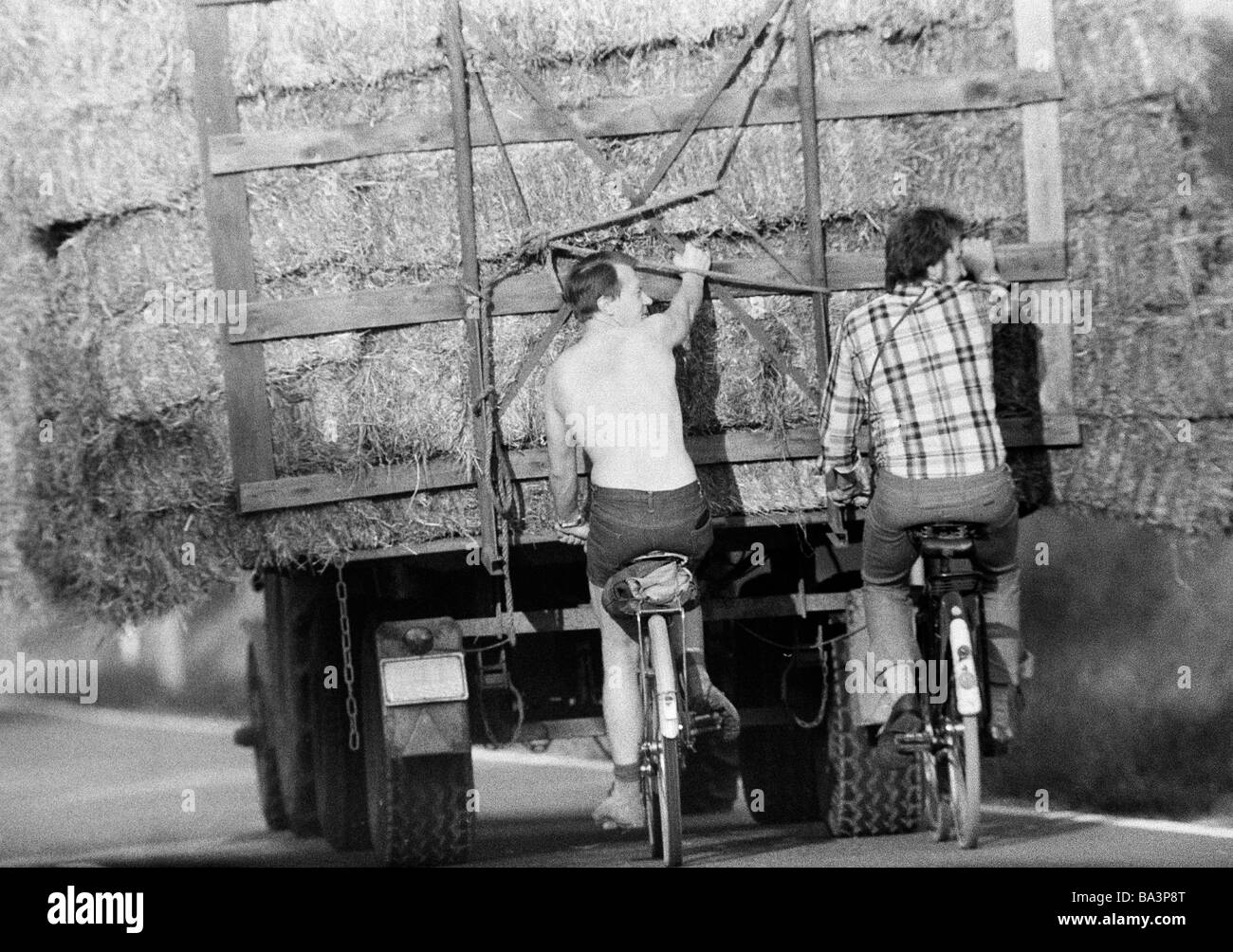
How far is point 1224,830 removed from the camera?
9.80 meters

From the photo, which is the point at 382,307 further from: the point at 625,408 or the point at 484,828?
the point at 484,828

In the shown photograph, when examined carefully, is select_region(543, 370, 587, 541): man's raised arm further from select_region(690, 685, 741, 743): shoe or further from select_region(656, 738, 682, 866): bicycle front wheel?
select_region(656, 738, 682, 866): bicycle front wheel

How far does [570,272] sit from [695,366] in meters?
0.62

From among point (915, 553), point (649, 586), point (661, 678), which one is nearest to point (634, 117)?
point (649, 586)

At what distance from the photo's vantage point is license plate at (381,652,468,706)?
8719 mm

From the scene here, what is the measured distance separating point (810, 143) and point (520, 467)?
1532mm

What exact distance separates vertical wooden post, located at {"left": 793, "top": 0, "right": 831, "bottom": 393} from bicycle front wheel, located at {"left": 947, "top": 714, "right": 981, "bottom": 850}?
53.2 inches

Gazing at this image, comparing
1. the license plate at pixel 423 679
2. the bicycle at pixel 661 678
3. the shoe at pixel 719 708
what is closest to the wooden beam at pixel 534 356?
the bicycle at pixel 661 678

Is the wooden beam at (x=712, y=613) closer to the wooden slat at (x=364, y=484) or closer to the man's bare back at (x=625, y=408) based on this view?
the wooden slat at (x=364, y=484)

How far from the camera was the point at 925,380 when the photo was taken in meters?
8.34

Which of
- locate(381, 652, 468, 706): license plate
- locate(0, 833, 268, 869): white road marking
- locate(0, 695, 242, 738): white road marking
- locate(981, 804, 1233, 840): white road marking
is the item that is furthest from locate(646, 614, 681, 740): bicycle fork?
locate(0, 695, 242, 738): white road marking
